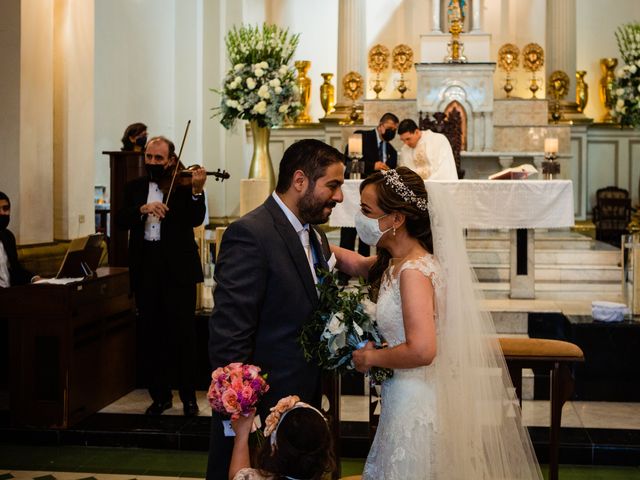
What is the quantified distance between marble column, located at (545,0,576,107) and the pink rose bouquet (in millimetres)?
12800

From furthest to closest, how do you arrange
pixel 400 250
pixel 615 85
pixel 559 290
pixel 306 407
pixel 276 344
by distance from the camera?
pixel 615 85, pixel 559 290, pixel 400 250, pixel 276 344, pixel 306 407

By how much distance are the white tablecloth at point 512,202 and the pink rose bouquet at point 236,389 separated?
605 centimetres

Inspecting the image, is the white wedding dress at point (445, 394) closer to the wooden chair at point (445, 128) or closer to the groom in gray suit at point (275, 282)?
the groom in gray suit at point (275, 282)

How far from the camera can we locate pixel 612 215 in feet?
48.7

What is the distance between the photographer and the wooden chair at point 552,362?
4.87m

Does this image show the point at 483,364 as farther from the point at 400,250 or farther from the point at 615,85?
the point at 615,85

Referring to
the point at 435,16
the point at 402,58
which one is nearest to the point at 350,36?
the point at 402,58

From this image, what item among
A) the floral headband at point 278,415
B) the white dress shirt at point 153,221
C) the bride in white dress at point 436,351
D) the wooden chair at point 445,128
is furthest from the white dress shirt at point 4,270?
the wooden chair at point 445,128

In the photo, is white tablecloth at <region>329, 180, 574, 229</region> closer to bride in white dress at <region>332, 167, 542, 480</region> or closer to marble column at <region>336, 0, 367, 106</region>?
A: bride in white dress at <region>332, 167, 542, 480</region>

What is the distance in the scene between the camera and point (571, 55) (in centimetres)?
1470

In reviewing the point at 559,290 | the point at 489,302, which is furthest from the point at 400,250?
the point at 559,290

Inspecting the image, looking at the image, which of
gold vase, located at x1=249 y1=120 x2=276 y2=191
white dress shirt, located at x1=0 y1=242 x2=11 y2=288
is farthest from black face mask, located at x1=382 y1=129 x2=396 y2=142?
white dress shirt, located at x1=0 y1=242 x2=11 y2=288

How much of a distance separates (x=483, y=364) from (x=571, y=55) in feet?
39.4

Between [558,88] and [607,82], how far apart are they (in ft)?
5.07
